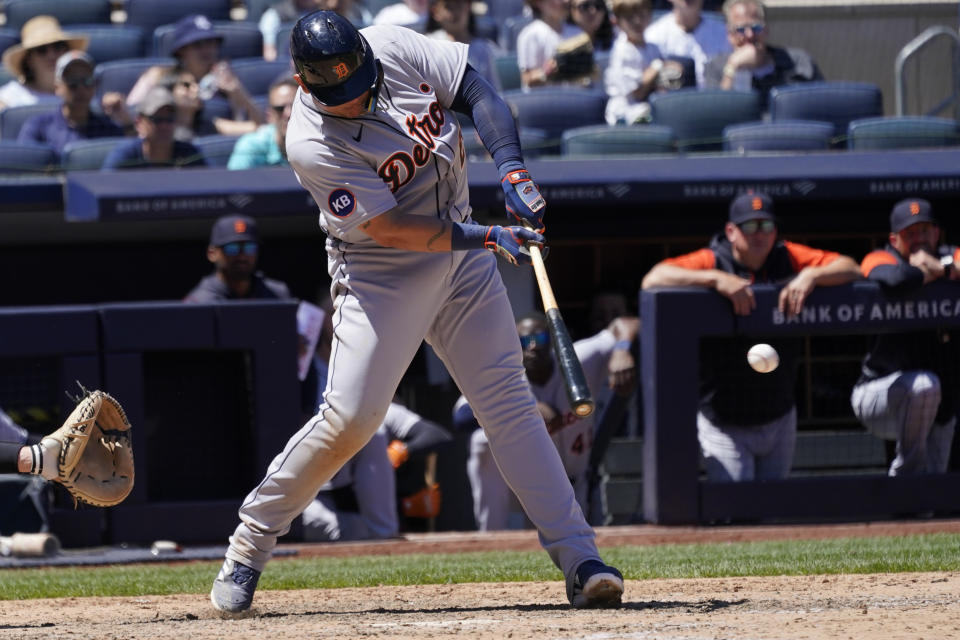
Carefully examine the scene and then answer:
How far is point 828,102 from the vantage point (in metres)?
8.16

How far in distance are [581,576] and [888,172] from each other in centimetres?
453

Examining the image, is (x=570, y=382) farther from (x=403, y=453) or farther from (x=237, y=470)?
(x=403, y=453)

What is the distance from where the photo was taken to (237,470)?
615cm

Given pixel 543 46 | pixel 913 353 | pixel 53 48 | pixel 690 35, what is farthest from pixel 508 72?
pixel 913 353

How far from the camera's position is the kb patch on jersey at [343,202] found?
11.2 ft

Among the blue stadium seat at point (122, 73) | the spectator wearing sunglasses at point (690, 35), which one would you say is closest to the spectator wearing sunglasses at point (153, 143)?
the blue stadium seat at point (122, 73)

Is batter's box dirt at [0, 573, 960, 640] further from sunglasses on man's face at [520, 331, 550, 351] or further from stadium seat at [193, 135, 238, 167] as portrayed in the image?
stadium seat at [193, 135, 238, 167]

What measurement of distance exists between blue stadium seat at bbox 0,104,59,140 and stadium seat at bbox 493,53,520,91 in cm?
259

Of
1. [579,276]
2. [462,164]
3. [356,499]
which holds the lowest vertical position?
[356,499]

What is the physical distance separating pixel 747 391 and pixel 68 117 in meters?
3.98

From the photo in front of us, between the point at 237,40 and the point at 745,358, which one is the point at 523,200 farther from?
the point at 237,40

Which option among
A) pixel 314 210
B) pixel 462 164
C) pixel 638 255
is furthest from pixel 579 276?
pixel 462 164

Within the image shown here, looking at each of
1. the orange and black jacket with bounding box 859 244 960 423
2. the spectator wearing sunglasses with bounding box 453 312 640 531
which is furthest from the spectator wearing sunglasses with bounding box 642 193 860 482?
the spectator wearing sunglasses with bounding box 453 312 640 531

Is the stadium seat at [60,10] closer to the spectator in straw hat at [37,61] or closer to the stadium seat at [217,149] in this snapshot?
the spectator in straw hat at [37,61]
